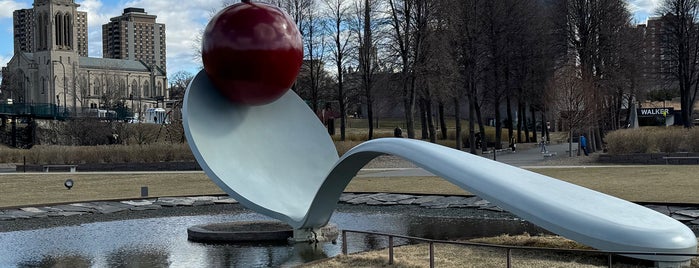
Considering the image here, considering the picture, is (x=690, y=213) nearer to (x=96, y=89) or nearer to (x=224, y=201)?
(x=224, y=201)

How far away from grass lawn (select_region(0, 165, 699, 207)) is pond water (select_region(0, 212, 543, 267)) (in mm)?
4251

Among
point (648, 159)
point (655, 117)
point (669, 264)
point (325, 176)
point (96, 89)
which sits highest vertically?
point (96, 89)

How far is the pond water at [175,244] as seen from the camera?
11.5 meters

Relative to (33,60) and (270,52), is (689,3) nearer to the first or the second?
(270,52)

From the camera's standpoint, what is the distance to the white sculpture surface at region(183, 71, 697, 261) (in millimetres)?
7891

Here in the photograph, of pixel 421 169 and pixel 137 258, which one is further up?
pixel 421 169

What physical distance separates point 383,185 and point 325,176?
1026 centimetres

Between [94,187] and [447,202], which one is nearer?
[447,202]

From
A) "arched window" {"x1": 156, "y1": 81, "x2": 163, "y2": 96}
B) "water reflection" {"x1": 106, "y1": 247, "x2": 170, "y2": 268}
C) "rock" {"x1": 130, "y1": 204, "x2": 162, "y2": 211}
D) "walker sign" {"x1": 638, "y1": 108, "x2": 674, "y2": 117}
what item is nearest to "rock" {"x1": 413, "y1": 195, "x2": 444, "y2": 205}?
"rock" {"x1": 130, "y1": 204, "x2": 162, "y2": 211}

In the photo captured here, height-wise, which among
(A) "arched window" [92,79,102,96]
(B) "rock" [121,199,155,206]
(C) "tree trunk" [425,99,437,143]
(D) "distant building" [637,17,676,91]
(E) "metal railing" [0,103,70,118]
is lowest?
(B) "rock" [121,199,155,206]

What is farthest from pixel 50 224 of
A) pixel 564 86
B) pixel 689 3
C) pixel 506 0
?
pixel 689 3

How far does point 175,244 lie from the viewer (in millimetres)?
13328

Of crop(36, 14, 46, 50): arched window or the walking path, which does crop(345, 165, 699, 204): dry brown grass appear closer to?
the walking path

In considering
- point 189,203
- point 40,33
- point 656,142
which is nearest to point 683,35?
point 656,142
